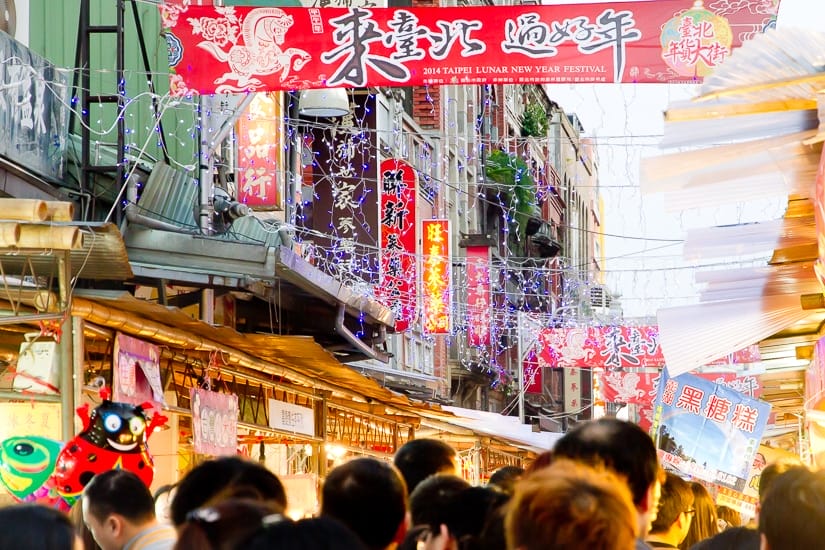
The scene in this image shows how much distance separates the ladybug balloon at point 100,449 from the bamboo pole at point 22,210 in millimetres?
1188

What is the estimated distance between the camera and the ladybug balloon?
26.9 ft

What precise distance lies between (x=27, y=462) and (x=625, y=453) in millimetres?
5068

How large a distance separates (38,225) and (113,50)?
26.1 ft

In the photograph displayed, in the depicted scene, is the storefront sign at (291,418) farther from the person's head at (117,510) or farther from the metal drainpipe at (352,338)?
the person's head at (117,510)

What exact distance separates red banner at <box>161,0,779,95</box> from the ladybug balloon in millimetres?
Answer: 4521

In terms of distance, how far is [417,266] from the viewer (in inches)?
1121

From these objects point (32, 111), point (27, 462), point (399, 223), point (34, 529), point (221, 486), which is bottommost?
point (27, 462)

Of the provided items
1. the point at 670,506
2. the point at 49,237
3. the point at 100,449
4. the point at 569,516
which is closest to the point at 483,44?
the point at 49,237

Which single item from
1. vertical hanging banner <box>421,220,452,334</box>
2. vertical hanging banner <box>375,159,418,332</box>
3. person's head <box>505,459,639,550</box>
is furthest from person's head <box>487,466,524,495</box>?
vertical hanging banner <box>421,220,452,334</box>

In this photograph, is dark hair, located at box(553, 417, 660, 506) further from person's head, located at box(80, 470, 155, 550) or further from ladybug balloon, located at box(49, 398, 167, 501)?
ladybug balloon, located at box(49, 398, 167, 501)

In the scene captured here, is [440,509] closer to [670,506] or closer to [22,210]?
[670,506]

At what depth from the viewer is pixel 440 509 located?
5.21 meters

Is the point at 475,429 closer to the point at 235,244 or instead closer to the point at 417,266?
the point at 417,266

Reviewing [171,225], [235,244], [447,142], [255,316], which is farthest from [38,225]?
[447,142]
